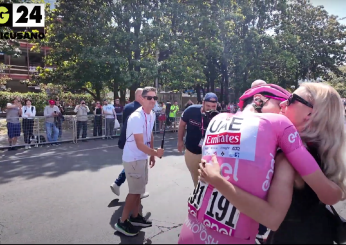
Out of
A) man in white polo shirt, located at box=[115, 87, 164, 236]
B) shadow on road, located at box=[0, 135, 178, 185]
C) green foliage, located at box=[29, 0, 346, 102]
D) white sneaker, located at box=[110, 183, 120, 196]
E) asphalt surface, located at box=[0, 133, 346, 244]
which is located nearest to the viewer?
man in white polo shirt, located at box=[115, 87, 164, 236]

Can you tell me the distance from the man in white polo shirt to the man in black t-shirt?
22.6 inches

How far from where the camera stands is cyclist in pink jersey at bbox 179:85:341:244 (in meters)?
1.29

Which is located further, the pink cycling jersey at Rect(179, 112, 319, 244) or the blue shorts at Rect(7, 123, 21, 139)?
the blue shorts at Rect(7, 123, 21, 139)

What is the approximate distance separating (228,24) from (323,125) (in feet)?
63.7

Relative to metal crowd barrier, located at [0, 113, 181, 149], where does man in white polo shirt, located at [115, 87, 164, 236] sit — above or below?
above

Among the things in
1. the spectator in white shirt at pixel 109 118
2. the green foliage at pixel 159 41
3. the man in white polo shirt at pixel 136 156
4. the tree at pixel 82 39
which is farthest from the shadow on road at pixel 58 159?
the green foliage at pixel 159 41

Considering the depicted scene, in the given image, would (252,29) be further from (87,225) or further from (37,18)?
(87,225)

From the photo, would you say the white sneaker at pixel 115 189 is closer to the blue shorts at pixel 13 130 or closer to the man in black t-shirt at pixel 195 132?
the man in black t-shirt at pixel 195 132

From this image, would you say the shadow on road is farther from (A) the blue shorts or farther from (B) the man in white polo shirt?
(B) the man in white polo shirt

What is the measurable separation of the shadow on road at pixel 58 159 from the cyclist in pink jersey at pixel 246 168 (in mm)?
5610

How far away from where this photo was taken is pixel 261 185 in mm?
1277

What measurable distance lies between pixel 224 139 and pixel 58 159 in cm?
751

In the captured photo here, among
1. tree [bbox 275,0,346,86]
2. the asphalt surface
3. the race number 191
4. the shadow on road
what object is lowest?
the shadow on road

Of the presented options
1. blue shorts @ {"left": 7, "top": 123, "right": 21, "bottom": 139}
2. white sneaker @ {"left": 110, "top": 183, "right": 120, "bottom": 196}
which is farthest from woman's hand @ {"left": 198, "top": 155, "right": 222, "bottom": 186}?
blue shorts @ {"left": 7, "top": 123, "right": 21, "bottom": 139}
